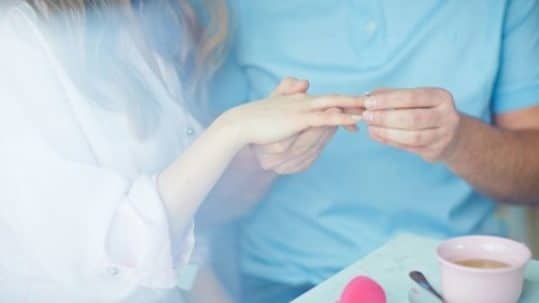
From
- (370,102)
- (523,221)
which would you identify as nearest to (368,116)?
(370,102)

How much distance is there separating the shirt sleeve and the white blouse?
43 centimetres

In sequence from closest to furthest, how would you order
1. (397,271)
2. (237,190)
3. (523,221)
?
(397,271)
(237,190)
(523,221)

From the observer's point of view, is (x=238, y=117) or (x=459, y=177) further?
(x=459, y=177)

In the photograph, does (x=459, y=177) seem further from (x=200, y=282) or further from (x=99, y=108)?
(x=99, y=108)

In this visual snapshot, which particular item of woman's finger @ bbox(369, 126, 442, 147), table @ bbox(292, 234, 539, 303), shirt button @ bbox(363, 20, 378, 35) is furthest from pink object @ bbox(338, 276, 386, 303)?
shirt button @ bbox(363, 20, 378, 35)

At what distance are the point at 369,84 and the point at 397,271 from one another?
0.80 feet

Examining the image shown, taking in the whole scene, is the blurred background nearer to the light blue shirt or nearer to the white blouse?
the light blue shirt

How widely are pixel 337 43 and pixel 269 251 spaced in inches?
9.9

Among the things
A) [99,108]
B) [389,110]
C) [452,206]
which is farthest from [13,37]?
[452,206]

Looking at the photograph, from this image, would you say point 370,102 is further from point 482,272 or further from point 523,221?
point 523,221

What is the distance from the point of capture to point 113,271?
2.25 ft

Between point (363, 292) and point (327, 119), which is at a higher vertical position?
point (327, 119)

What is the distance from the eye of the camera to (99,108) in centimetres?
70

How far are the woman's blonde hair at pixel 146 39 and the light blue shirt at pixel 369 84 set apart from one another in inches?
2.0
